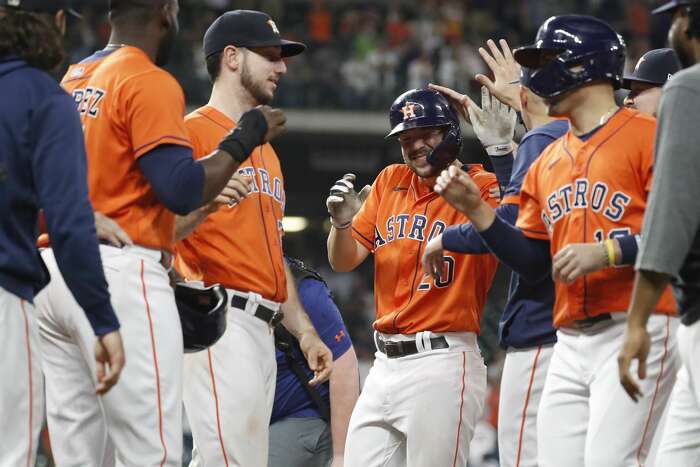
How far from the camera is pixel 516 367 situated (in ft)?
14.9

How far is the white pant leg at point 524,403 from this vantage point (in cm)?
446

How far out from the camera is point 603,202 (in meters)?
3.87

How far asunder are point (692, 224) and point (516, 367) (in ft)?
4.83

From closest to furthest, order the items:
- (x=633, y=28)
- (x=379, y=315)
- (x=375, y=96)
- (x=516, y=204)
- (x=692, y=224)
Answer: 1. (x=692, y=224)
2. (x=516, y=204)
3. (x=379, y=315)
4. (x=375, y=96)
5. (x=633, y=28)

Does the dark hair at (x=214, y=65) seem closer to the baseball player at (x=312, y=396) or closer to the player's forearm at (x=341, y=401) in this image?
the baseball player at (x=312, y=396)

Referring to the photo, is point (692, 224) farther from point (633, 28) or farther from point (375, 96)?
point (633, 28)

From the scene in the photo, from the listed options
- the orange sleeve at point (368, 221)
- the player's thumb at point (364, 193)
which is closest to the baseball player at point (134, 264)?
the orange sleeve at point (368, 221)

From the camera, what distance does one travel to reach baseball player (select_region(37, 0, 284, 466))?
3623mm

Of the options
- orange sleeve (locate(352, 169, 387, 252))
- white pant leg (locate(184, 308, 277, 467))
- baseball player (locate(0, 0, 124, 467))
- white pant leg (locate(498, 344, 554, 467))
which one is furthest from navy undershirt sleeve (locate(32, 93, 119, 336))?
orange sleeve (locate(352, 169, 387, 252))

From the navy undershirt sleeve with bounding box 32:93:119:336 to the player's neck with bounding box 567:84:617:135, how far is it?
1.80m

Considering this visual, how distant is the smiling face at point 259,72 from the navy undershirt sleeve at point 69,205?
1621mm

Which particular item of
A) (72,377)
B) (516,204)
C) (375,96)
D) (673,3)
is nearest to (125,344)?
(72,377)

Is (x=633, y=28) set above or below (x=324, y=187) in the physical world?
Result: above

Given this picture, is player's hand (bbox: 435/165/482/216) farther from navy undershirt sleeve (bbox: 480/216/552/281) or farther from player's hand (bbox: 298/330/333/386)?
player's hand (bbox: 298/330/333/386)
